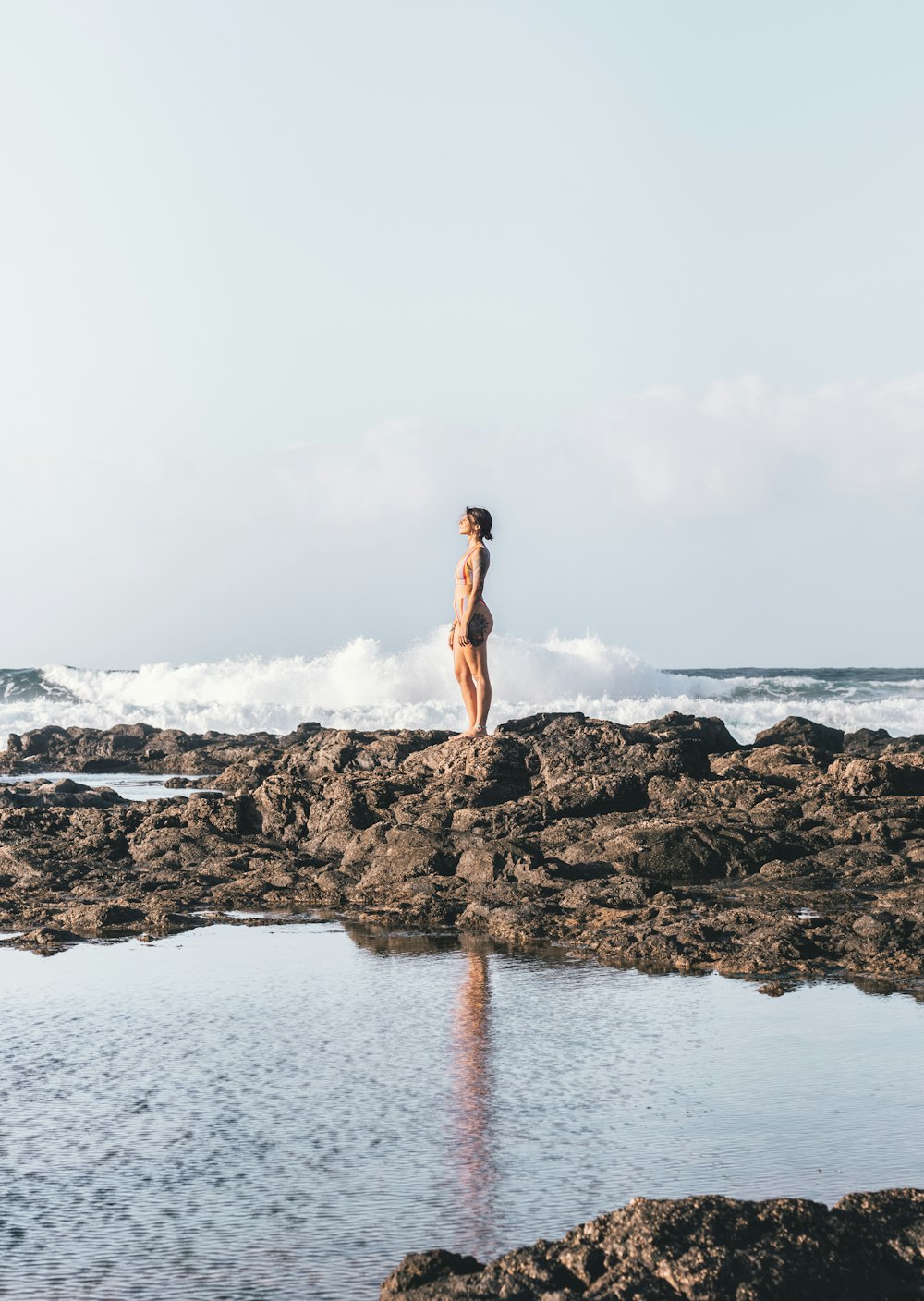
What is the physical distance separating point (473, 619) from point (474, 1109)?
872cm

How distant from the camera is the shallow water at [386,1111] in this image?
11.9 ft

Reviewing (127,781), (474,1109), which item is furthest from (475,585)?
(127,781)

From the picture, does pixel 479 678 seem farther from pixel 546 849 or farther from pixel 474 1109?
pixel 474 1109

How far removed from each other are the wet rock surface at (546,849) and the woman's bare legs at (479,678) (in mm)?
357

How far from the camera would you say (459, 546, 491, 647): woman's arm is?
1321 cm

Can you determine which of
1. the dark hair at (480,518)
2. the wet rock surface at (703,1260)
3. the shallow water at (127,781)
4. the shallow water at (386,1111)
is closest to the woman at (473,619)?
the dark hair at (480,518)

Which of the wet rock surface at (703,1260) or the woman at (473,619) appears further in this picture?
the woman at (473,619)

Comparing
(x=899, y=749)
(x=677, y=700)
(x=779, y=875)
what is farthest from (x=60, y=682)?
(x=779, y=875)

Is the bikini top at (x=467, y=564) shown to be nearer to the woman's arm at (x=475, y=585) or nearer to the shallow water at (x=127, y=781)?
the woman's arm at (x=475, y=585)

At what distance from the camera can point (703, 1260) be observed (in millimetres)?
2975

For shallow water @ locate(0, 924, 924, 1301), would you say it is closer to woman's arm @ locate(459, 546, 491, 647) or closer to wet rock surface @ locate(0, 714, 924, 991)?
wet rock surface @ locate(0, 714, 924, 991)

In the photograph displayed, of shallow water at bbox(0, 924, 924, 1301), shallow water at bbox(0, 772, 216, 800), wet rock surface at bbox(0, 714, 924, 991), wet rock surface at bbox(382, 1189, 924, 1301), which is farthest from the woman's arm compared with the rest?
wet rock surface at bbox(382, 1189, 924, 1301)

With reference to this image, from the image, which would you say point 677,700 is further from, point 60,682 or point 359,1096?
point 359,1096

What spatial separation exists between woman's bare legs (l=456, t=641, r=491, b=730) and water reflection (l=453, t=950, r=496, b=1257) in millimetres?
6228
